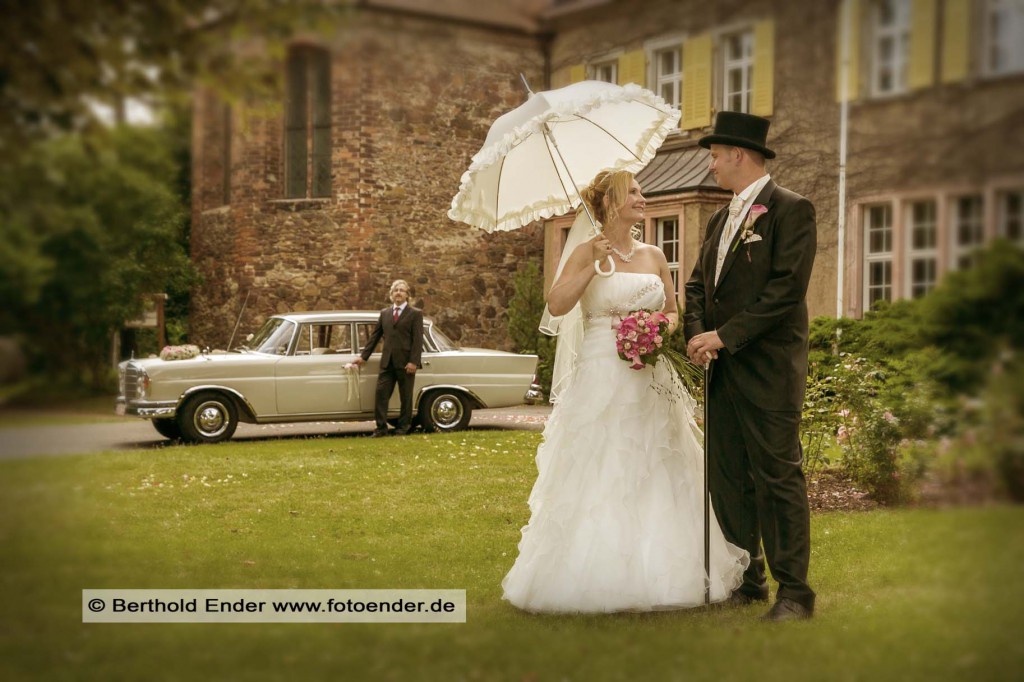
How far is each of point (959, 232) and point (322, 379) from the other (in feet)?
33.6

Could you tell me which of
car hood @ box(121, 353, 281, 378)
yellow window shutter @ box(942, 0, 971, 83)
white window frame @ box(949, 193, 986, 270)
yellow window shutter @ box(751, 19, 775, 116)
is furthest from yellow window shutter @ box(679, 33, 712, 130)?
car hood @ box(121, 353, 281, 378)

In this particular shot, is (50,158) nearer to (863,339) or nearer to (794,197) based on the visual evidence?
(794,197)

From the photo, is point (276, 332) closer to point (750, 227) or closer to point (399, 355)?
point (750, 227)

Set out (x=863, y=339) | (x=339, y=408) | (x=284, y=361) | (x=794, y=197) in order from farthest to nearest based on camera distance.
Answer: (x=339, y=408) < (x=284, y=361) < (x=863, y=339) < (x=794, y=197)

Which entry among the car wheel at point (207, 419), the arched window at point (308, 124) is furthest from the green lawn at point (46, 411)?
the car wheel at point (207, 419)

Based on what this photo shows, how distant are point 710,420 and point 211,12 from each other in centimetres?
273

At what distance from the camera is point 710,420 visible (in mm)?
4805

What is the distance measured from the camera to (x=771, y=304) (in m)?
4.39

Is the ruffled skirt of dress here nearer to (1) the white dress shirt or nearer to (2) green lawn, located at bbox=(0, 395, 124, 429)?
(1) the white dress shirt

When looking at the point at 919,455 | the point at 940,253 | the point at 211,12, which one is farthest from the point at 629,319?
the point at 211,12

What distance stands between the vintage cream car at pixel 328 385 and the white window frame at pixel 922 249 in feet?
18.8

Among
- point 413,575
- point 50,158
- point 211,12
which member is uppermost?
point 211,12

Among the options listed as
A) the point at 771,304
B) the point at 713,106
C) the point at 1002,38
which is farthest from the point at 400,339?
the point at 1002,38

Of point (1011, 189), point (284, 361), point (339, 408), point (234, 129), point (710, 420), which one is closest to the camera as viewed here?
point (1011, 189)
